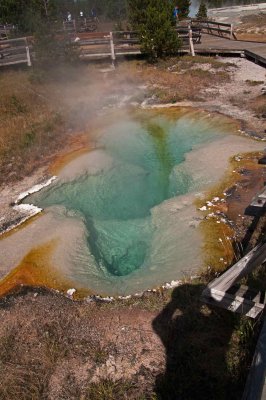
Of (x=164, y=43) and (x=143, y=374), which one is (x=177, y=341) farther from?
(x=164, y=43)

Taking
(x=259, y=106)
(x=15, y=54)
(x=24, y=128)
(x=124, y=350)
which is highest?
(x=15, y=54)

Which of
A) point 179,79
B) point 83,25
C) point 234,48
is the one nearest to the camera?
point 179,79

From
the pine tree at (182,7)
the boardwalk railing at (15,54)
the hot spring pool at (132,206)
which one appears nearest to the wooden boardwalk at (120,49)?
the boardwalk railing at (15,54)

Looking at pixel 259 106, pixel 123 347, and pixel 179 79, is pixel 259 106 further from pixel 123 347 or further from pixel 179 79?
pixel 123 347

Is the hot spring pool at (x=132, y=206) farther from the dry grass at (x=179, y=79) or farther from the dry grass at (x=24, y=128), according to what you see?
the dry grass at (x=179, y=79)

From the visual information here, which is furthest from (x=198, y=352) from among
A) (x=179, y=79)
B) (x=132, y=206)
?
(x=179, y=79)

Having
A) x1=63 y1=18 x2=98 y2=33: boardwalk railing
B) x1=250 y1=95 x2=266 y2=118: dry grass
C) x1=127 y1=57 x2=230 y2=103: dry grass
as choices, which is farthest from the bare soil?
x1=63 y1=18 x2=98 y2=33: boardwalk railing
